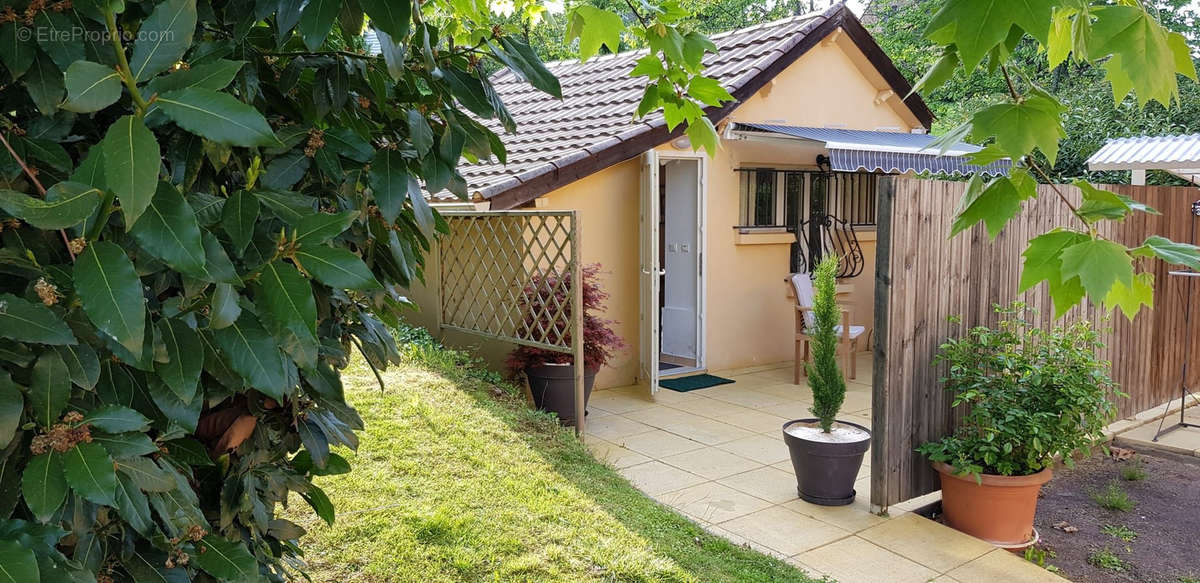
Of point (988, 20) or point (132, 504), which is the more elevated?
point (988, 20)

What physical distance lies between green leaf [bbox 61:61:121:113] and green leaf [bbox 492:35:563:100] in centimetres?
70

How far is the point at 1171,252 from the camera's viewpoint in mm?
1325

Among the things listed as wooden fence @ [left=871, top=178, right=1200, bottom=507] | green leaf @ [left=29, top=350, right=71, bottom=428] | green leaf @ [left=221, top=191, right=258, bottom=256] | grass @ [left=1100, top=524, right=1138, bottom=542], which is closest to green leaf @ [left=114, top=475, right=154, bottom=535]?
green leaf @ [left=29, top=350, right=71, bottom=428]

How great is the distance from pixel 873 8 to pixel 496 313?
60.5 feet

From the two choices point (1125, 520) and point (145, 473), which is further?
point (1125, 520)

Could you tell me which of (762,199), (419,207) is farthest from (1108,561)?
(762,199)

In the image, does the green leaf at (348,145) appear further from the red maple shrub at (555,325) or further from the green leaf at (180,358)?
the red maple shrub at (555,325)

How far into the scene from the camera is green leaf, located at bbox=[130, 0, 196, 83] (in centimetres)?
88

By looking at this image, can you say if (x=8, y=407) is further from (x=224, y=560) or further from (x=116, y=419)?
(x=224, y=560)

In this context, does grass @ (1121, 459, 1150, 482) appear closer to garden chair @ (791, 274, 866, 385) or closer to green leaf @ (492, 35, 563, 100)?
garden chair @ (791, 274, 866, 385)

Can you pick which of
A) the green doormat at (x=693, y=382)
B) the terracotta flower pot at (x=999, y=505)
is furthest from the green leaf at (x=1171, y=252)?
the green doormat at (x=693, y=382)

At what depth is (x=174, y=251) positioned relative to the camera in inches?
34.3

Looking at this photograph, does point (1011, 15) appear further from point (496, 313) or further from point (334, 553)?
point (496, 313)

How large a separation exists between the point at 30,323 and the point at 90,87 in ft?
0.98
